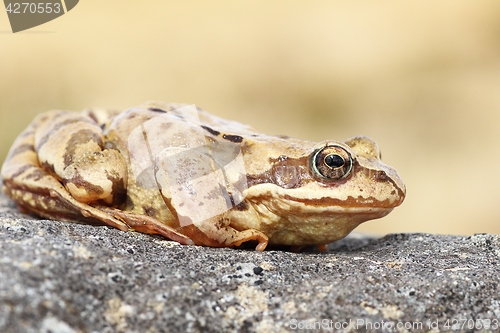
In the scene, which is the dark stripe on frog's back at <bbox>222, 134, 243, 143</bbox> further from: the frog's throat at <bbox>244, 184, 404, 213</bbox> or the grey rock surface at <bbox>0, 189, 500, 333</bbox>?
the grey rock surface at <bbox>0, 189, 500, 333</bbox>

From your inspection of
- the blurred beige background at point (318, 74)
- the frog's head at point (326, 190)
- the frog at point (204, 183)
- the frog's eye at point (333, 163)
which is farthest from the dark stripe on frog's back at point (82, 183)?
the blurred beige background at point (318, 74)

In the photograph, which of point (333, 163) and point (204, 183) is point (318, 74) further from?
point (204, 183)

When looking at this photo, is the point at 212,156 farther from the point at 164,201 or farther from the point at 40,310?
the point at 40,310

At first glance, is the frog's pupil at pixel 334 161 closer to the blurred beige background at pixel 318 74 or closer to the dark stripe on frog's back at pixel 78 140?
the dark stripe on frog's back at pixel 78 140

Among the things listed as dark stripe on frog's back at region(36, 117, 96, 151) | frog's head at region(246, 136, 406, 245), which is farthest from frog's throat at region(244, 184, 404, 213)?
dark stripe on frog's back at region(36, 117, 96, 151)

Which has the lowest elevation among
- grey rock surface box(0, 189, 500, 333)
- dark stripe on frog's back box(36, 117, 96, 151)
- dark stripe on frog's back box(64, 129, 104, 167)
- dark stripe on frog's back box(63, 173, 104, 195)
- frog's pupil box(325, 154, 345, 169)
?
grey rock surface box(0, 189, 500, 333)

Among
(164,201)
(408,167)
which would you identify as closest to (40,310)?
(164,201)

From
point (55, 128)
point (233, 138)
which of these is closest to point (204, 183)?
point (233, 138)
